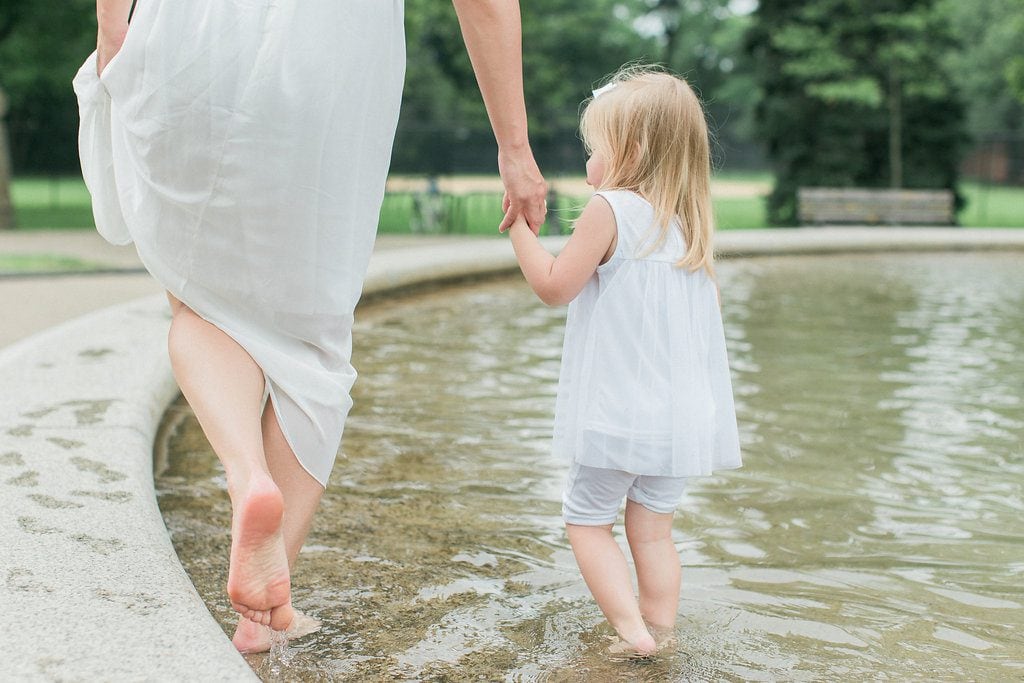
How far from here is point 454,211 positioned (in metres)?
20.6

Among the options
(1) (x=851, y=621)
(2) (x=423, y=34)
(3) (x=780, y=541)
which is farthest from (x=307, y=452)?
(2) (x=423, y=34)

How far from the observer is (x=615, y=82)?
282 centimetres

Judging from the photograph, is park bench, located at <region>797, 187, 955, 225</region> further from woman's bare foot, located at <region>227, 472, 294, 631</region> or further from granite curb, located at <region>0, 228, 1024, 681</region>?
woman's bare foot, located at <region>227, 472, 294, 631</region>

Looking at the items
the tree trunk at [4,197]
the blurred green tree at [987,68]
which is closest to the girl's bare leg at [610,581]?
the tree trunk at [4,197]

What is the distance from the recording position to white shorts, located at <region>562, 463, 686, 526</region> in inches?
106

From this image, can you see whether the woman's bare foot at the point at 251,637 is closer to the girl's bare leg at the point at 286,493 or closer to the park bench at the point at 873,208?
the girl's bare leg at the point at 286,493

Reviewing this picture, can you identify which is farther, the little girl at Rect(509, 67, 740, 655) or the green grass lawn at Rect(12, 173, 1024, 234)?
the green grass lawn at Rect(12, 173, 1024, 234)

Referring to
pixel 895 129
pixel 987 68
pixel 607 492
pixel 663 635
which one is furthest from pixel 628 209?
pixel 987 68

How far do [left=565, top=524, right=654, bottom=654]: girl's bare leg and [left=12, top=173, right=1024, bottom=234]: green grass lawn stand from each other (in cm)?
1075

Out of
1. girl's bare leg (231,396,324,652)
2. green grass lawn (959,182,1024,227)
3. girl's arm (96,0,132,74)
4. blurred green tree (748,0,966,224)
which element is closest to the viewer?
girl's arm (96,0,132,74)

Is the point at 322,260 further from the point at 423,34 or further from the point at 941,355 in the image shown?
the point at 423,34

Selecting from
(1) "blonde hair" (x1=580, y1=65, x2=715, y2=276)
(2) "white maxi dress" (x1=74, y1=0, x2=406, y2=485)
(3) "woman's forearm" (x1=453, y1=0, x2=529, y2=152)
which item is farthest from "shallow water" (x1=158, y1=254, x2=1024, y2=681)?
(3) "woman's forearm" (x1=453, y1=0, x2=529, y2=152)

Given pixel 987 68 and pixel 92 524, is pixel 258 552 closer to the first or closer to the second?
pixel 92 524

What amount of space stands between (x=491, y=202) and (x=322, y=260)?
22.0 m
